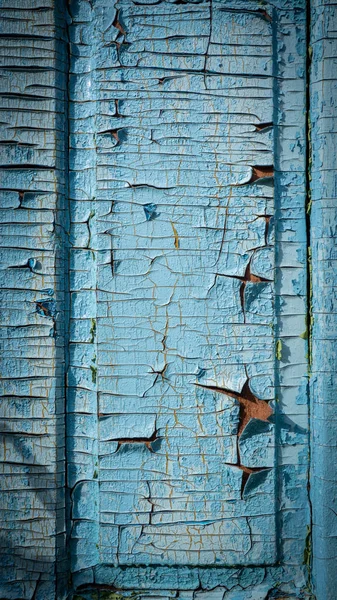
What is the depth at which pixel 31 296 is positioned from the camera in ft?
4.09

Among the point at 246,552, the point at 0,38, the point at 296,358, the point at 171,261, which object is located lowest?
the point at 246,552

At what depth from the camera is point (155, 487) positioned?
1243mm

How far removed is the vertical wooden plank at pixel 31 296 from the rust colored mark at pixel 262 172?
51 cm

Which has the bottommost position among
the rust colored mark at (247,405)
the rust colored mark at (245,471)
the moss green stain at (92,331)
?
the rust colored mark at (245,471)

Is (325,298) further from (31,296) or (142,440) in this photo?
(31,296)

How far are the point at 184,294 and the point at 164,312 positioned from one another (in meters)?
0.07

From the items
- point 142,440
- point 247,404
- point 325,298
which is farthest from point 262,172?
point 142,440

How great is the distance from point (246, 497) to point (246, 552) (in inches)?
5.8

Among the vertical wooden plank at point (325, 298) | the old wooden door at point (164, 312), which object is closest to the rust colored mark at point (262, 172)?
the old wooden door at point (164, 312)

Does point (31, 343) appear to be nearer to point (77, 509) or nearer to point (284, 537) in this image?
point (77, 509)

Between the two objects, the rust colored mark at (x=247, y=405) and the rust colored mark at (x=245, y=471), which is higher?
the rust colored mark at (x=247, y=405)

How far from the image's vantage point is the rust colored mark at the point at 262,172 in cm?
125

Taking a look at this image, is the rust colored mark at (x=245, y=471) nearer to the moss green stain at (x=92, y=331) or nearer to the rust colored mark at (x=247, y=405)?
the rust colored mark at (x=247, y=405)

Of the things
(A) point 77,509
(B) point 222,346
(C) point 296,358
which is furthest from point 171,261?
(A) point 77,509
